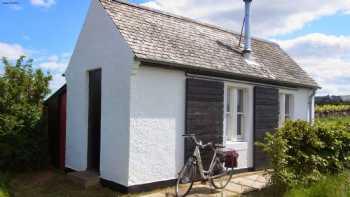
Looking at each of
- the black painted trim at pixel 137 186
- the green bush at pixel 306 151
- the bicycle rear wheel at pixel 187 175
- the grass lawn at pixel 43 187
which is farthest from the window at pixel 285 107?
the grass lawn at pixel 43 187

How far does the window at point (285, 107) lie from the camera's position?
11688mm

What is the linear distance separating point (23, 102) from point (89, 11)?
362 cm

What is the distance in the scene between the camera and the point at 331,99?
42875mm

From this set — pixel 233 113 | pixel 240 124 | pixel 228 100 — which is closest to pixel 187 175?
pixel 233 113

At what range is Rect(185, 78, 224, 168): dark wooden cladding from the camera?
836 centimetres

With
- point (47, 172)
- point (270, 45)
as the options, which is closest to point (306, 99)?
point (270, 45)

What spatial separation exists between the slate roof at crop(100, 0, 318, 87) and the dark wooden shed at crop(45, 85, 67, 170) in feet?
12.2

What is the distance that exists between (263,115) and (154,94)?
14.6 ft

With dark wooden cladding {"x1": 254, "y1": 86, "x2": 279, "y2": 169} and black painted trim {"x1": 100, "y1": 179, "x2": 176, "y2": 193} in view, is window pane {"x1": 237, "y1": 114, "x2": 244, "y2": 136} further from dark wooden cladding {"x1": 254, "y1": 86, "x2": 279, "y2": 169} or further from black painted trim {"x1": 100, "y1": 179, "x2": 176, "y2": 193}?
black painted trim {"x1": 100, "y1": 179, "x2": 176, "y2": 193}

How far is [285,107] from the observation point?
12156 mm

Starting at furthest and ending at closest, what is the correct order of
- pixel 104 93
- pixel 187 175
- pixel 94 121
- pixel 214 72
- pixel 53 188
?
pixel 94 121 < pixel 214 72 < pixel 104 93 < pixel 53 188 < pixel 187 175

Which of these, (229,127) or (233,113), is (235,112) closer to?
(233,113)

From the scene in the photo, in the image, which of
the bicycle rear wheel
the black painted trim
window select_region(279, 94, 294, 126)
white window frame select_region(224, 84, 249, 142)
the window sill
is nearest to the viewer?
the bicycle rear wheel

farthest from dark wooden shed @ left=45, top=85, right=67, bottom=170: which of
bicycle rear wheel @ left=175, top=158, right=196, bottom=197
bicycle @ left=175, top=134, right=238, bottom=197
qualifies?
bicycle rear wheel @ left=175, top=158, right=196, bottom=197
